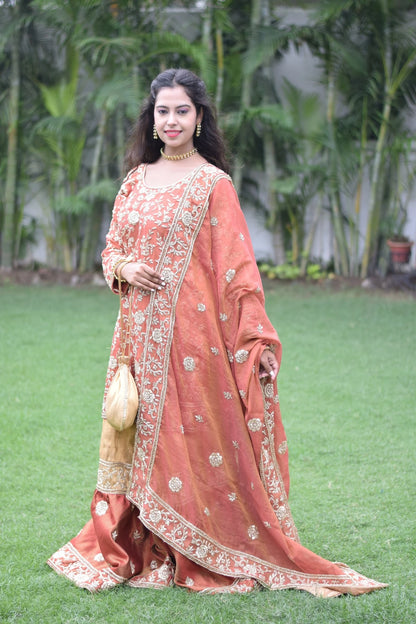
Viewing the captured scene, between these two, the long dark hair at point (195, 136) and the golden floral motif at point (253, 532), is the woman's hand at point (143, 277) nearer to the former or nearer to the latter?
the long dark hair at point (195, 136)

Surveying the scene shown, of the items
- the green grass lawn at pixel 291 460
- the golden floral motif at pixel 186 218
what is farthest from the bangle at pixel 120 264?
the green grass lawn at pixel 291 460

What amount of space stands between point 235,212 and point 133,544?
1245mm

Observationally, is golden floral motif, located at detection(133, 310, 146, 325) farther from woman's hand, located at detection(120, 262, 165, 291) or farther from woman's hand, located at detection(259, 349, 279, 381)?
woman's hand, located at detection(259, 349, 279, 381)

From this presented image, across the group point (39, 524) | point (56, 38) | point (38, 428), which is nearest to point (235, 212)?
point (39, 524)

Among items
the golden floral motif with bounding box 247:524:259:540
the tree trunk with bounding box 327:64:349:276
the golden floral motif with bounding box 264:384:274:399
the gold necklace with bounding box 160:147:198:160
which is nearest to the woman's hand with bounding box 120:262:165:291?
the gold necklace with bounding box 160:147:198:160

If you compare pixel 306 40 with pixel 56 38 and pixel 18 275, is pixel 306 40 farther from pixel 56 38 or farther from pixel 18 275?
pixel 18 275

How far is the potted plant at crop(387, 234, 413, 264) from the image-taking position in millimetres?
9227

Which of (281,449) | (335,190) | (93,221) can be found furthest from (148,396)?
(93,221)

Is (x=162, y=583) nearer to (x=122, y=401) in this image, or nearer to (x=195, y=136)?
(x=122, y=401)

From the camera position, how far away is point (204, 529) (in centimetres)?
267

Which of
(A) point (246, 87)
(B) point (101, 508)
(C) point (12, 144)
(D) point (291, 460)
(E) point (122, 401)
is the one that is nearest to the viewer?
(E) point (122, 401)

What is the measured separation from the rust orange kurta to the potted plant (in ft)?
22.5

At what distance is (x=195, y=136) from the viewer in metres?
2.80

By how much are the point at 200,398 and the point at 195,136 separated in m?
0.93
